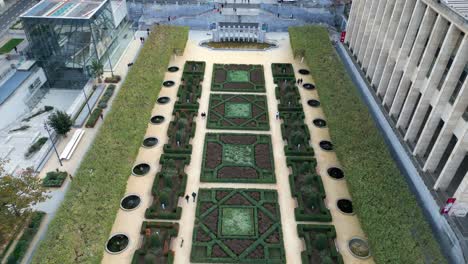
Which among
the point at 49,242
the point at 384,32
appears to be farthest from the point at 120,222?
the point at 384,32

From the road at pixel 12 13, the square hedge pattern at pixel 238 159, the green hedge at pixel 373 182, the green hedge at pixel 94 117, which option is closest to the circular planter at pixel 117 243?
the square hedge pattern at pixel 238 159

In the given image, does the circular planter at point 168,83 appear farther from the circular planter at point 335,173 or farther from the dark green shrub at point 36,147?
the circular planter at point 335,173

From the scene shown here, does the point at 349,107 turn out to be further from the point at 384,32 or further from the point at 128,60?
the point at 128,60

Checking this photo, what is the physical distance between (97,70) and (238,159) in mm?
32267

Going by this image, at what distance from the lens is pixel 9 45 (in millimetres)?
76250

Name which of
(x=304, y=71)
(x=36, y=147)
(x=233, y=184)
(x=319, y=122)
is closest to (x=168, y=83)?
(x=36, y=147)

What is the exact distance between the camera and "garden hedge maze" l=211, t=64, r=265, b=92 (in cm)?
6406

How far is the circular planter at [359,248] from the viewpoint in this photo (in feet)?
122

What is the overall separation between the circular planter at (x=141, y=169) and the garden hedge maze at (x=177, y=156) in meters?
1.94

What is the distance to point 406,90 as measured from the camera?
48062mm

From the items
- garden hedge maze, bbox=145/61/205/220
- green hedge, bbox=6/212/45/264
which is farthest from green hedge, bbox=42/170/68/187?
garden hedge maze, bbox=145/61/205/220

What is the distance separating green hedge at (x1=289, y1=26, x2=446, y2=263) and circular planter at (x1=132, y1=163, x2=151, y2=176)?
26068mm

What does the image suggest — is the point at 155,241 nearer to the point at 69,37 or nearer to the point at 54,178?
the point at 54,178

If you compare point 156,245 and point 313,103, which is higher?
point 313,103
